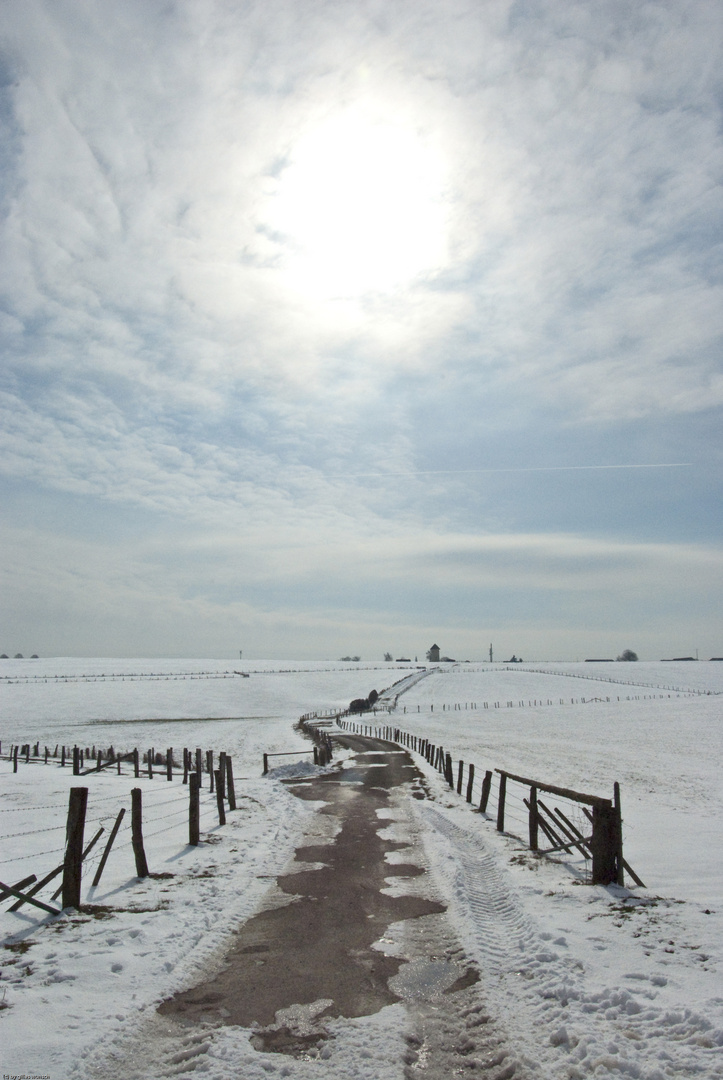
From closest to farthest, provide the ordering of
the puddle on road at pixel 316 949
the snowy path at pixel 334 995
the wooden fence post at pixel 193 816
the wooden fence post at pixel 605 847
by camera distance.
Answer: the snowy path at pixel 334 995
the puddle on road at pixel 316 949
the wooden fence post at pixel 605 847
the wooden fence post at pixel 193 816

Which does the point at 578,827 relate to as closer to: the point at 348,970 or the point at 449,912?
the point at 449,912

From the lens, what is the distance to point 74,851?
9.38 m

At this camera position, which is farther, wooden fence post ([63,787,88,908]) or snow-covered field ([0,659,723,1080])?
wooden fence post ([63,787,88,908])

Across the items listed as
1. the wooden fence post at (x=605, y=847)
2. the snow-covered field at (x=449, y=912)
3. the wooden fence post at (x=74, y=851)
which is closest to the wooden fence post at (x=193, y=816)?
the snow-covered field at (x=449, y=912)

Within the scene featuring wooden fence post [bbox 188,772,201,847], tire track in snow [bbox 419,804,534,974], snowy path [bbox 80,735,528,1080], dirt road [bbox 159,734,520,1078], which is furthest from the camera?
Result: wooden fence post [bbox 188,772,201,847]

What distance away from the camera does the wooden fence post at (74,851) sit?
9.30 metres

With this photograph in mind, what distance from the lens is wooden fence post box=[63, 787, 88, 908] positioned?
9305 mm

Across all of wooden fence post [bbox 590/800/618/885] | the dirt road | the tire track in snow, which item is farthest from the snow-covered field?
wooden fence post [bbox 590/800/618/885]

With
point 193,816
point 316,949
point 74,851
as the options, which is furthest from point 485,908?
point 193,816

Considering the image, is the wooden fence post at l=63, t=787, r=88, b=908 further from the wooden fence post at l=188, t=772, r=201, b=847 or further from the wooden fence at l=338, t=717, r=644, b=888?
the wooden fence at l=338, t=717, r=644, b=888

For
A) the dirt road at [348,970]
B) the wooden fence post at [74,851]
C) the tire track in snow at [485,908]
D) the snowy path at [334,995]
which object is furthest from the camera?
the wooden fence post at [74,851]

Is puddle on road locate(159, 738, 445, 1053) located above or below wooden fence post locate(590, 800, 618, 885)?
below

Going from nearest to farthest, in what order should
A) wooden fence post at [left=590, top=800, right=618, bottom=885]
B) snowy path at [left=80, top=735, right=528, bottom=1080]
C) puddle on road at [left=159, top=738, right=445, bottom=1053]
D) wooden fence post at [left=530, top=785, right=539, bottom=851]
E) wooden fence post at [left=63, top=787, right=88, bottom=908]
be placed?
1. snowy path at [left=80, top=735, right=528, bottom=1080]
2. puddle on road at [left=159, top=738, right=445, bottom=1053]
3. wooden fence post at [left=63, top=787, right=88, bottom=908]
4. wooden fence post at [left=590, top=800, right=618, bottom=885]
5. wooden fence post at [left=530, top=785, right=539, bottom=851]

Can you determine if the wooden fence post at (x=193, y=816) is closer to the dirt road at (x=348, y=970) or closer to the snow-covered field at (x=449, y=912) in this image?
the snow-covered field at (x=449, y=912)
